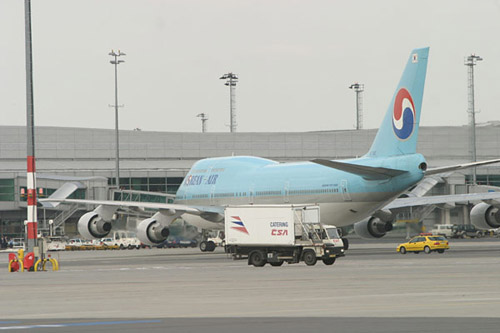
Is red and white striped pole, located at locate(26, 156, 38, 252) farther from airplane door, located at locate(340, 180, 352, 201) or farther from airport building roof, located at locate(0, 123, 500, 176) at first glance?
airport building roof, located at locate(0, 123, 500, 176)

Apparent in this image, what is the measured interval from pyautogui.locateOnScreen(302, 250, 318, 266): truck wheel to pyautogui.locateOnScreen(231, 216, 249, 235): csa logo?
3.16 meters

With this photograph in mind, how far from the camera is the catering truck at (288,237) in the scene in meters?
39.0

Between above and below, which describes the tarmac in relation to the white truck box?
below

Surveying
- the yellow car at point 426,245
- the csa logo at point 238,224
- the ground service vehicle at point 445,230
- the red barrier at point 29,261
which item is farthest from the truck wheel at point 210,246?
the ground service vehicle at point 445,230

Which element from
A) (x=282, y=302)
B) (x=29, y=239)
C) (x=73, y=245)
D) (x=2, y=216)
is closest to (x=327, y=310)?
(x=282, y=302)

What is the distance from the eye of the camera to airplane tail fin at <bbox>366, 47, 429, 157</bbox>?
4622 centimetres

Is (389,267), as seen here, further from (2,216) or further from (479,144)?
(479,144)

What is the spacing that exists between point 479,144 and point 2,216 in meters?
60.2

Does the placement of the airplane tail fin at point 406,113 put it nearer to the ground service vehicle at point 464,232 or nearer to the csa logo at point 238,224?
the csa logo at point 238,224

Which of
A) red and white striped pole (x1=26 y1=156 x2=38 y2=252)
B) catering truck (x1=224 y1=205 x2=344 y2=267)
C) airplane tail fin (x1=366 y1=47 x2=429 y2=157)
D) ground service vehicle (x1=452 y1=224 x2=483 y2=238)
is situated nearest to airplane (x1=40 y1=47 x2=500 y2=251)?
airplane tail fin (x1=366 y1=47 x2=429 y2=157)

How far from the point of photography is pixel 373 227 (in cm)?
5684

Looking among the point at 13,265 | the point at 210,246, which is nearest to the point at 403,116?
the point at 210,246

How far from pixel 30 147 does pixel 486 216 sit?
93.7 feet

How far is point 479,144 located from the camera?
11662 centimetres
